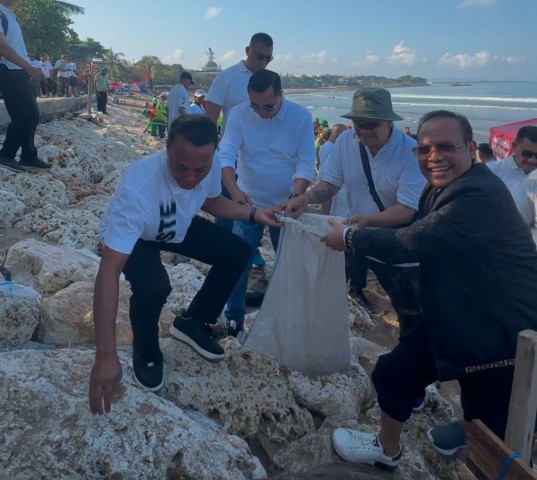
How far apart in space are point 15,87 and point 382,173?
4.01 metres

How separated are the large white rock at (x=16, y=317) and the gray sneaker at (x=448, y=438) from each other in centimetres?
245

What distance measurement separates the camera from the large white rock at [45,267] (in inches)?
159

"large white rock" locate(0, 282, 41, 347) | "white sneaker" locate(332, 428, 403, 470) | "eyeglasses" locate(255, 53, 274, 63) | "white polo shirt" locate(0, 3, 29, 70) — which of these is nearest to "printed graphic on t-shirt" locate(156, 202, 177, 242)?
"large white rock" locate(0, 282, 41, 347)

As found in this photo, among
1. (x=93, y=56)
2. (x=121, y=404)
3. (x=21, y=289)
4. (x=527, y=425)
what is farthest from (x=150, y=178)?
(x=93, y=56)

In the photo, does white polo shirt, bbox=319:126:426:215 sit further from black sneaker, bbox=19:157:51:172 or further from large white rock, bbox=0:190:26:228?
black sneaker, bbox=19:157:51:172

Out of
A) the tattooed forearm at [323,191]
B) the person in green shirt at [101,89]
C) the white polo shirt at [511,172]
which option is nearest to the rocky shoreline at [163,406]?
the tattooed forearm at [323,191]

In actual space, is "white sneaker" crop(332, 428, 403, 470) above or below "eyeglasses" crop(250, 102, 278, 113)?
below

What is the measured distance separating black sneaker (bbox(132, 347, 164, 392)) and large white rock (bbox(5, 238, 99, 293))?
139cm

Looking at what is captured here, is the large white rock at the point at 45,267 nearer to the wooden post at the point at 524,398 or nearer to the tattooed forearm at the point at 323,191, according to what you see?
the tattooed forearm at the point at 323,191

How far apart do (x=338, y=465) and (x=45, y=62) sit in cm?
1948

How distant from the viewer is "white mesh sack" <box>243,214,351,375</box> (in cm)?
321

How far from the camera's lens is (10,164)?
606 cm

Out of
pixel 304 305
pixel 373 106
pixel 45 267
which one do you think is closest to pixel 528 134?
pixel 373 106

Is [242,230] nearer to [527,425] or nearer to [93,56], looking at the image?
[527,425]
